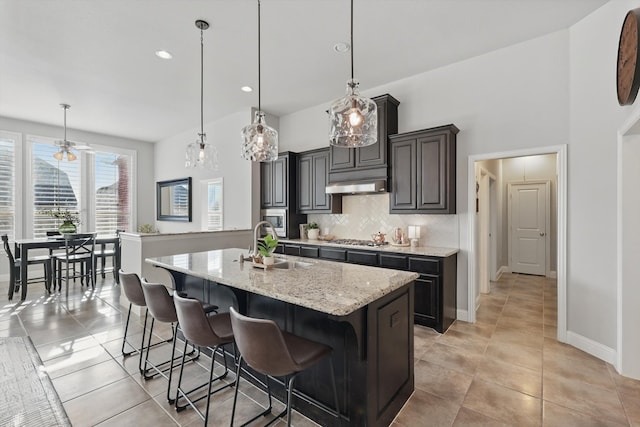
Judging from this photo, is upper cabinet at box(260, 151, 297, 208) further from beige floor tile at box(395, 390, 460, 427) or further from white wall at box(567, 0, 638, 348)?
white wall at box(567, 0, 638, 348)

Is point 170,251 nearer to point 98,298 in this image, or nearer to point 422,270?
point 98,298

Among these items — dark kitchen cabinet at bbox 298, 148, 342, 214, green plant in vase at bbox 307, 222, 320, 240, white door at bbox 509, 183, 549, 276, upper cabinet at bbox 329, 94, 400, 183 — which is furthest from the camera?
white door at bbox 509, 183, 549, 276

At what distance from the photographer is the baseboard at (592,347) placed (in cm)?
263

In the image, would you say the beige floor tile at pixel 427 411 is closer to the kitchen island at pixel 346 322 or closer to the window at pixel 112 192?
the kitchen island at pixel 346 322

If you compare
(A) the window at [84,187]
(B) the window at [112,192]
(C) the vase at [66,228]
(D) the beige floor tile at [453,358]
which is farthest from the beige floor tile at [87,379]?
(B) the window at [112,192]

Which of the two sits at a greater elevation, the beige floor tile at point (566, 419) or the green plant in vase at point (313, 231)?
the green plant in vase at point (313, 231)

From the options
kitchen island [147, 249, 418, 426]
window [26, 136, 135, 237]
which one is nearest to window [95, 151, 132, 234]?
window [26, 136, 135, 237]

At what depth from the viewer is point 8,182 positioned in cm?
568

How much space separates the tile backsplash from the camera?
383 cm

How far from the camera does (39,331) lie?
334 cm

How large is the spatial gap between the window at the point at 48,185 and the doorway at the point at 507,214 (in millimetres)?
7894

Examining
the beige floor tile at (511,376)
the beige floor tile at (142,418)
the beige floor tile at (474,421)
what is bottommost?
the beige floor tile at (142,418)

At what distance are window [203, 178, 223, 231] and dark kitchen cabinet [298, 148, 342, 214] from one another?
77.5 inches

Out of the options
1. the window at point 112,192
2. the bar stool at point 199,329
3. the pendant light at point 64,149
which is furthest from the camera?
the window at point 112,192
